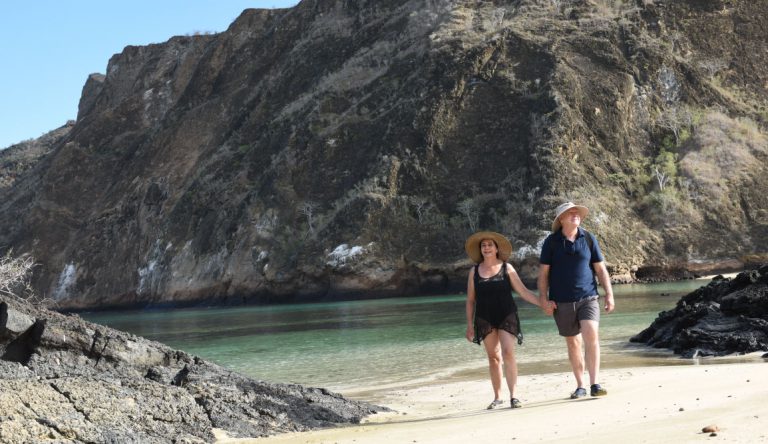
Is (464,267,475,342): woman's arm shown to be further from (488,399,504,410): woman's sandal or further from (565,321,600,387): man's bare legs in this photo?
(565,321,600,387): man's bare legs

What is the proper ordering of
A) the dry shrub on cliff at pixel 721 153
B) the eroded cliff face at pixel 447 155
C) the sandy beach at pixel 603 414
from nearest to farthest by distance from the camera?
1. the sandy beach at pixel 603 414
2. the eroded cliff face at pixel 447 155
3. the dry shrub on cliff at pixel 721 153

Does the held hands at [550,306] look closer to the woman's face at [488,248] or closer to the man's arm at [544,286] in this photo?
the man's arm at [544,286]

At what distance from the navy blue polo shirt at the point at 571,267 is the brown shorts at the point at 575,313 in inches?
2.0

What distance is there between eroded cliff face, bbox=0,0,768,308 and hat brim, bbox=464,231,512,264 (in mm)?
44686

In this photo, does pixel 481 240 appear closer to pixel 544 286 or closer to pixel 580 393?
pixel 544 286

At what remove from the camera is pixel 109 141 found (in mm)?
97750

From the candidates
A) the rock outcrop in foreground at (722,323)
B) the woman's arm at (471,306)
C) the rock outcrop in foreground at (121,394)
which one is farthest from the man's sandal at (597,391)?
the rock outcrop in foreground at (722,323)

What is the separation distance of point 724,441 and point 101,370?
6.04 meters

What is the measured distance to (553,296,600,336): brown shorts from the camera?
29.2ft

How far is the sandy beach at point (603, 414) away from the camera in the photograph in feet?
21.4

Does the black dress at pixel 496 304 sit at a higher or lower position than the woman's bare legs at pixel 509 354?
higher

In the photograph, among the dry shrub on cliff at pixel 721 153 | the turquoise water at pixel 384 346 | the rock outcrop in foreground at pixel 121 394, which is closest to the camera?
the rock outcrop in foreground at pixel 121 394

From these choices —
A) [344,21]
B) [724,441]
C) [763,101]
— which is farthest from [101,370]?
[344,21]

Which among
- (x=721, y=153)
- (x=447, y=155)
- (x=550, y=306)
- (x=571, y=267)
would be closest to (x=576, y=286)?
(x=571, y=267)
